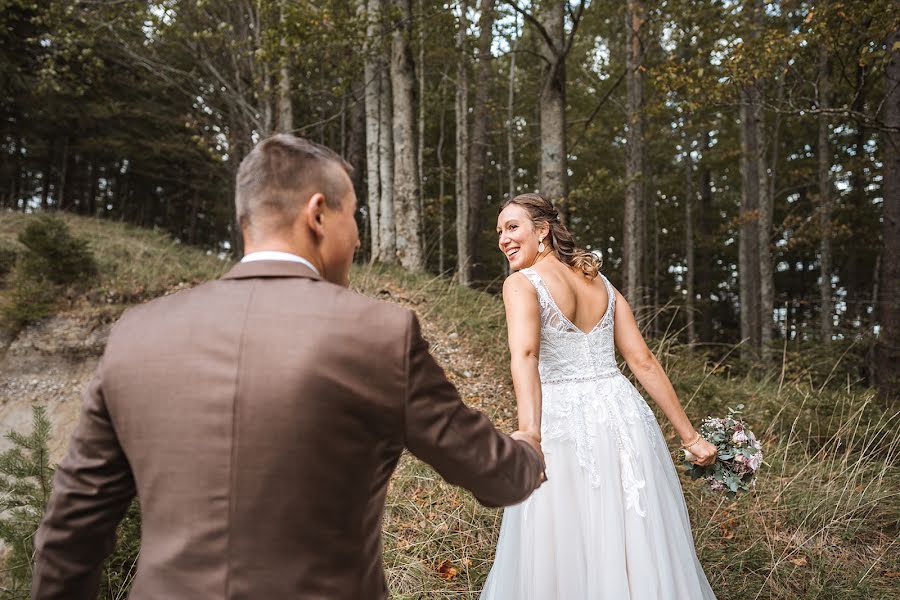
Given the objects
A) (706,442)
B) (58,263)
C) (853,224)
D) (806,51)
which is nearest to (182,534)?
(706,442)

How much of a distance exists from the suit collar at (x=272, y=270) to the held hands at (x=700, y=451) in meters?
2.22

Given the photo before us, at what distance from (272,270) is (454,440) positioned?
573 mm

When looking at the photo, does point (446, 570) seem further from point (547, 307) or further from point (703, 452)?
point (547, 307)

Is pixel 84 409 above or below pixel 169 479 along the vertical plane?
above

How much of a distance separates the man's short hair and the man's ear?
1cm

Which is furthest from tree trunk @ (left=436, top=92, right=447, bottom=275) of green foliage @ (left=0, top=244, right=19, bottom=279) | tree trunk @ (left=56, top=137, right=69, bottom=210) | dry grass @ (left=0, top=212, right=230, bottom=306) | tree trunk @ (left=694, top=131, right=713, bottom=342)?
tree trunk @ (left=56, top=137, right=69, bottom=210)

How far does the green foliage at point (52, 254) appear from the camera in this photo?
297 inches

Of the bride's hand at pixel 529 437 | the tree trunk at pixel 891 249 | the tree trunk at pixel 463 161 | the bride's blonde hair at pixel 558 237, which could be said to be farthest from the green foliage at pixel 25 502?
the tree trunk at pixel 463 161

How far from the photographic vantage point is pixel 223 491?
3.95 feet

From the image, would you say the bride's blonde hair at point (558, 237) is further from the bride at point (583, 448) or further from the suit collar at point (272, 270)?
the suit collar at point (272, 270)

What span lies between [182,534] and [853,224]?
2248cm

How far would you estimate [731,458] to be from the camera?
2.79 metres

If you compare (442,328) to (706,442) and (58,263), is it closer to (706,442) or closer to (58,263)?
(706,442)

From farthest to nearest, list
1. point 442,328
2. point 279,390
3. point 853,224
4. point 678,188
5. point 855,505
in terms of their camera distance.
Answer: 1. point 678,188
2. point 853,224
3. point 442,328
4. point 855,505
5. point 279,390
